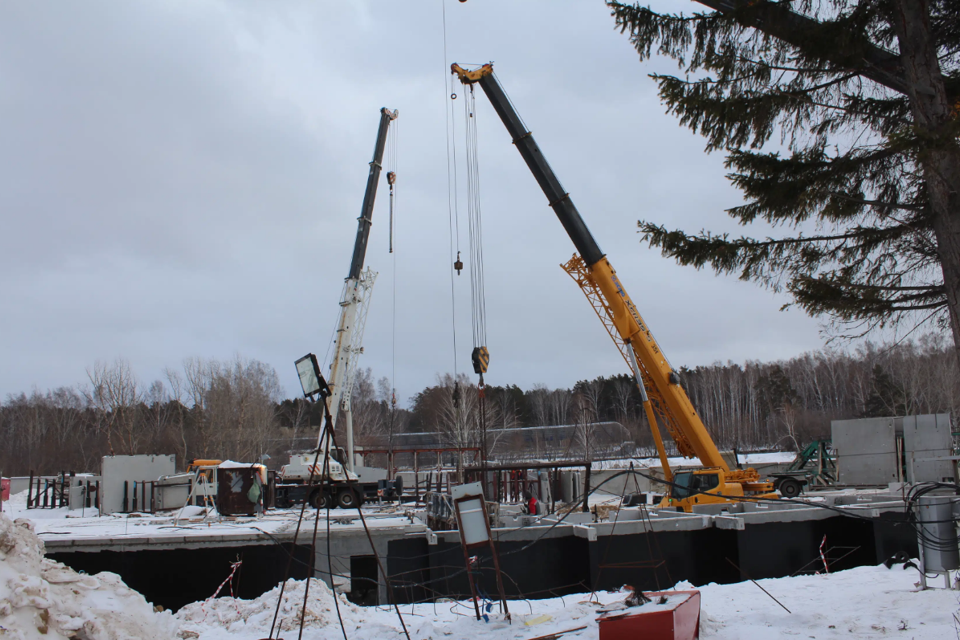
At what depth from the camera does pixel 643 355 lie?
17641mm

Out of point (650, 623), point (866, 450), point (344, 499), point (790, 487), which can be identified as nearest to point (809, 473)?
point (790, 487)

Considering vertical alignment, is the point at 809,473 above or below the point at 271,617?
below

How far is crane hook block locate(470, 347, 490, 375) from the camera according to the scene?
58.0 feet

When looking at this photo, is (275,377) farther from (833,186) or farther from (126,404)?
(833,186)

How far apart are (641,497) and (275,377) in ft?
177

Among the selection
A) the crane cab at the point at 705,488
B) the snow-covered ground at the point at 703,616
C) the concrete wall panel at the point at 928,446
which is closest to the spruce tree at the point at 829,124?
the snow-covered ground at the point at 703,616

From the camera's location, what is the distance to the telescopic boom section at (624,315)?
17.3 m

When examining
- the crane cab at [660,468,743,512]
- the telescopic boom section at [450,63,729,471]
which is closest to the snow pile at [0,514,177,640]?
the crane cab at [660,468,743,512]

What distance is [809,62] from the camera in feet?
24.2

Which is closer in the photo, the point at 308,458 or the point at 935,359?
the point at 308,458

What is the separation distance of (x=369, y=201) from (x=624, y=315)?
14.0 meters

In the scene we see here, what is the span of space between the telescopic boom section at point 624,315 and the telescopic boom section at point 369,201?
404 inches

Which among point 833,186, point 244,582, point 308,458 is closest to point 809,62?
point 833,186

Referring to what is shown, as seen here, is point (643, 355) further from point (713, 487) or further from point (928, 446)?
point (928, 446)
